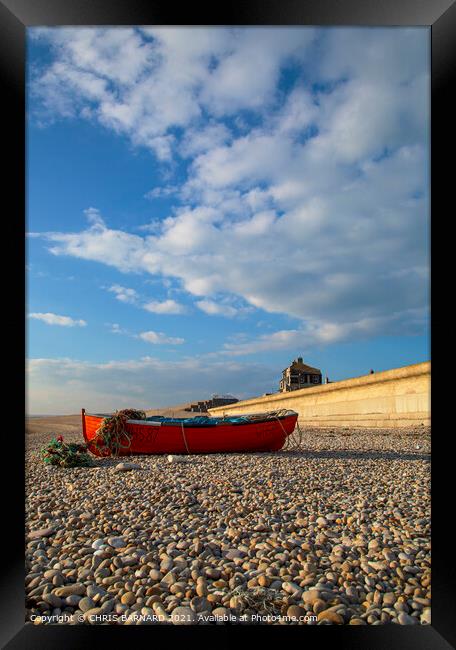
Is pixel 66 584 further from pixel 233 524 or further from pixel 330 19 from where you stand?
pixel 330 19

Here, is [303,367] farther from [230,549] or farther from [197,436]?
[230,549]

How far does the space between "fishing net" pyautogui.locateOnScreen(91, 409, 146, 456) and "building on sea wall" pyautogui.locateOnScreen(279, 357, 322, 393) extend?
30.5 m

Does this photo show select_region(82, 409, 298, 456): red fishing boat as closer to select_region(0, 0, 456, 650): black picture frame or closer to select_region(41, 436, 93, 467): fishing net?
select_region(41, 436, 93, 467): fishing net

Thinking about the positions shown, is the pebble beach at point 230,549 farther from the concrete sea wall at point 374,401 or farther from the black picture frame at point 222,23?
the concrete sea wall at point 374,401

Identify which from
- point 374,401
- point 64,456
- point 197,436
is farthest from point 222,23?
point 374,401

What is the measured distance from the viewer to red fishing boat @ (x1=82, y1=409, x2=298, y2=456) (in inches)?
360

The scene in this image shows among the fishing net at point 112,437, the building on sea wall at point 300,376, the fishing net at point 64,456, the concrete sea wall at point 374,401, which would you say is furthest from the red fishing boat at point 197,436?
the building on sea wall at point 300,376

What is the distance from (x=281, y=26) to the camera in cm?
212

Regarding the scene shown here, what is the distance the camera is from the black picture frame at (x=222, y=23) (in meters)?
1.76

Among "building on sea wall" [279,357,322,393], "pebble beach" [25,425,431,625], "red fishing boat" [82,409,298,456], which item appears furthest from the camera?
"building on sea wall" [279,357,322,393]

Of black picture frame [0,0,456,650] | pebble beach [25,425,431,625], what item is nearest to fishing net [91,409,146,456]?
pebble beach [25,425,431,625]
